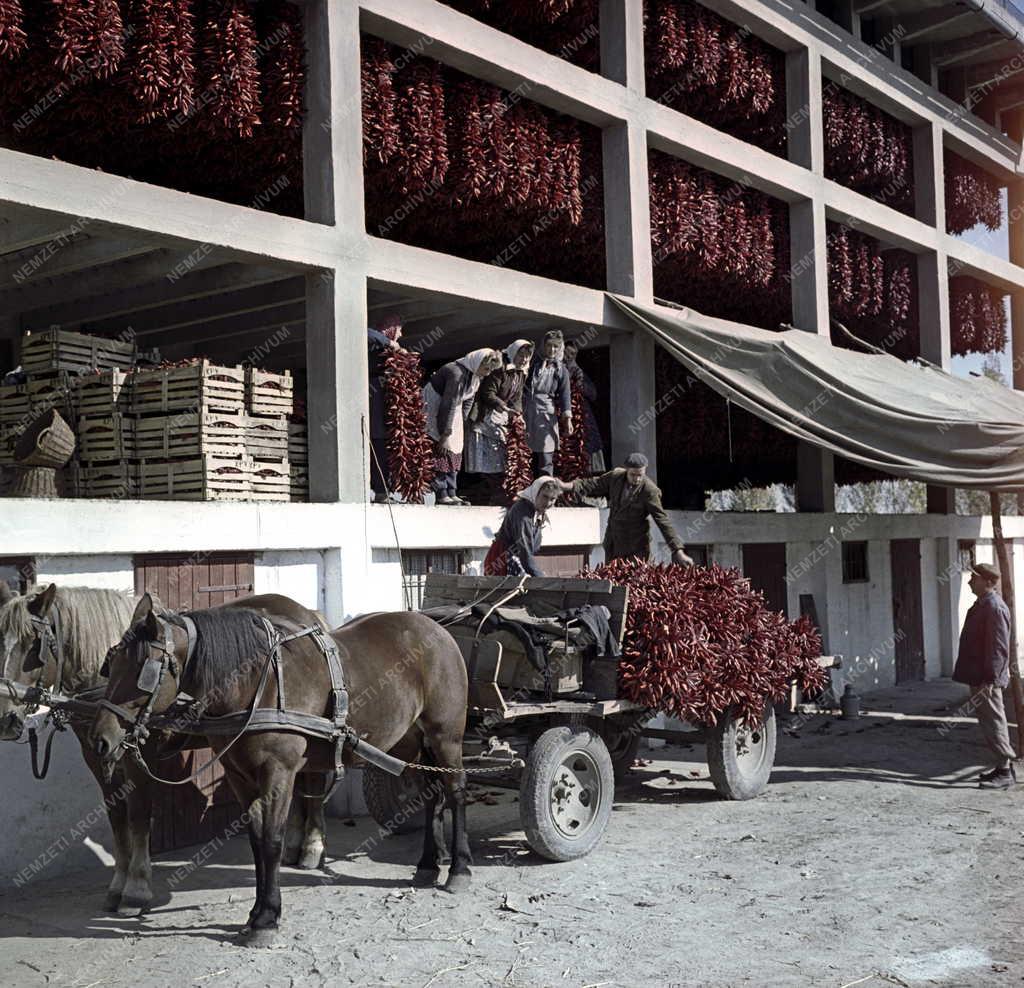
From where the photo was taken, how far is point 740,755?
10656 mm

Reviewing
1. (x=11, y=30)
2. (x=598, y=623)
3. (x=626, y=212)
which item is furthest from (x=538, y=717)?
(x=626, y=212)

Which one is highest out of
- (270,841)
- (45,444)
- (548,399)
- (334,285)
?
(334,285)

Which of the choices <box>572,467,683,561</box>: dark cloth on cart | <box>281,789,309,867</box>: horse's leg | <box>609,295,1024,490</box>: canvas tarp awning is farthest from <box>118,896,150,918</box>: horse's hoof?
<box>609,295,1024,490</box>: canvas tarp awning

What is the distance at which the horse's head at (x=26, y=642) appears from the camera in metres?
6.97

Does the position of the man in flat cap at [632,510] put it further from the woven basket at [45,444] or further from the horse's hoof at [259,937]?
the horse's hoof at [259,937]

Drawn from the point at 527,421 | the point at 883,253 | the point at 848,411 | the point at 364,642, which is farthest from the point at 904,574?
the point at 364,642

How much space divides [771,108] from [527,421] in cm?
772

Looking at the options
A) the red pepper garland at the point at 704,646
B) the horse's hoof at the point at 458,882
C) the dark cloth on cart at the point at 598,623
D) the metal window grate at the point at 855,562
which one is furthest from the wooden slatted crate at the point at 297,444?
the metal window grate at the point at 855,562

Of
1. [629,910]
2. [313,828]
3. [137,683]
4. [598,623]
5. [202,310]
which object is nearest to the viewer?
[137,683]

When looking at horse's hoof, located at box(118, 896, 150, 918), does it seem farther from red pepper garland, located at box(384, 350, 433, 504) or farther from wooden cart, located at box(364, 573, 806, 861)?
red pepper garland, located at box(384, 350, 433, 504)

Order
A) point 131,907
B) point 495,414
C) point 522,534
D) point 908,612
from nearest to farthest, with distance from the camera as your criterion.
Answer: point 131,907
point 522,534
point 495,414
point 908,612

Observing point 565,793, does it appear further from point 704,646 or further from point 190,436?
point 190,436

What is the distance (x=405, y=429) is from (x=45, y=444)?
140 inches

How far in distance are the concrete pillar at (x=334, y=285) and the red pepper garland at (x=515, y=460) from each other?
2455 millimetres
